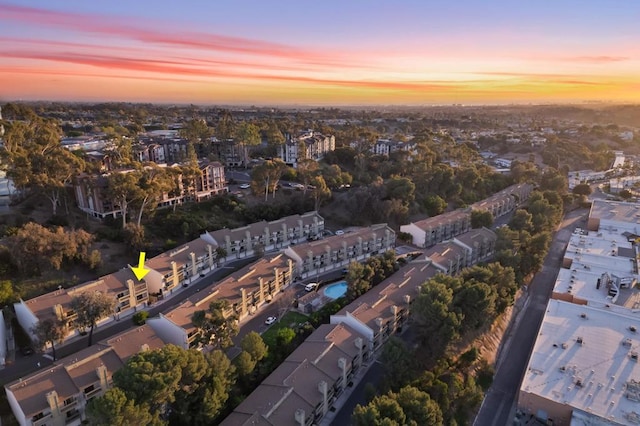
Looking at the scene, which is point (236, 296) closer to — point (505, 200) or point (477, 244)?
point (477, 244)

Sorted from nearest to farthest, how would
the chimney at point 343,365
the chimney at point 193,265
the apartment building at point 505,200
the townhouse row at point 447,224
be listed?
1. the chimney at point 343,365
2. the chimney at point 193,265
3. the townhouse row at point 447,224
4. the apartment building at point 505,200

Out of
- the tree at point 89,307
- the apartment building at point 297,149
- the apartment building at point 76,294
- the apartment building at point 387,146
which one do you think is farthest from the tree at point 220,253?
the apartment building at point 387,146

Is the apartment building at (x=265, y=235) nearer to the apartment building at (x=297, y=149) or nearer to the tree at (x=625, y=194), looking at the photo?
the apartment building at (x=297, y=149)

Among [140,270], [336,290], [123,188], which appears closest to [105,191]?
[123,188]

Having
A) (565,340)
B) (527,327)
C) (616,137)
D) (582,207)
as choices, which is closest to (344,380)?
(565,340)

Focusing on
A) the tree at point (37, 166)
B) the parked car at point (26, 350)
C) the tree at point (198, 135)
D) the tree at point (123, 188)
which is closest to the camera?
the parked car at point (26, 350)

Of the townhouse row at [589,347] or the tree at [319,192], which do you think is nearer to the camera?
the townhouse row at [589,347]

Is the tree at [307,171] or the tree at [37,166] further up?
the tree at [37,166]
